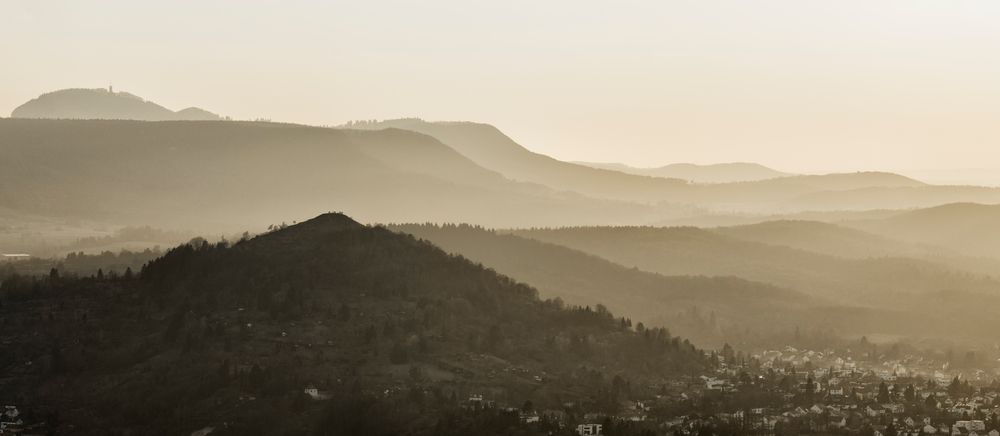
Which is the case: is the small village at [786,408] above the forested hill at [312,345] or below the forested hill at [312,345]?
below

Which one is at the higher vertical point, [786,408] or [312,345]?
[312,345]

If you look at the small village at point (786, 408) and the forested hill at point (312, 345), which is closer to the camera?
the small village at point (786, 408)

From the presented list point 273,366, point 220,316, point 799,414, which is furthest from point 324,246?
point 799,414

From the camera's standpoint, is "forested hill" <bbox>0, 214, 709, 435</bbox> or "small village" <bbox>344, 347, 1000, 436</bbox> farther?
"forested hill" <bbox>0, 214, 709, 435</bbox>

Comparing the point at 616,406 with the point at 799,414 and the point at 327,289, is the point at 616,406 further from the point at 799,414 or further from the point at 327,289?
the point at 327,289

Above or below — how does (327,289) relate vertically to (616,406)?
above

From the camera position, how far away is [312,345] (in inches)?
5940

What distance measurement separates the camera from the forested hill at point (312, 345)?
13050 cm

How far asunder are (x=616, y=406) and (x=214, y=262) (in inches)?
2561

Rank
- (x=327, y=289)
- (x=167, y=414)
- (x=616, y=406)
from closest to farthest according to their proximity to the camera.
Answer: (x=167, y=414) < (x=616, y=406) < (x=327, y=289)

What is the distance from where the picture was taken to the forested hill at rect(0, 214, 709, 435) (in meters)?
130

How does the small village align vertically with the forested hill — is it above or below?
below

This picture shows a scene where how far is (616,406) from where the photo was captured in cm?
13762

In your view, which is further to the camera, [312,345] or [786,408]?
[312,345]
